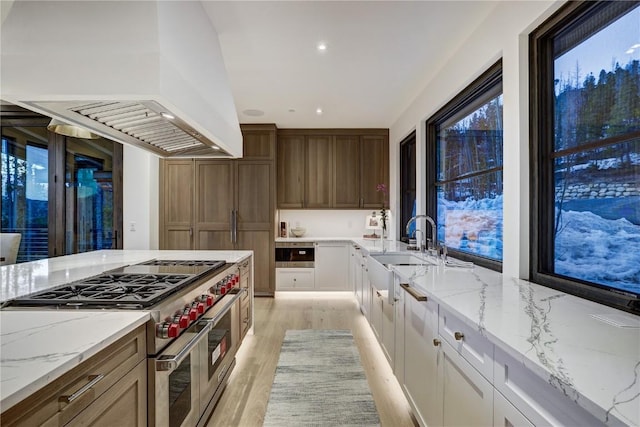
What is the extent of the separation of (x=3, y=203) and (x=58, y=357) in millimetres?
4894

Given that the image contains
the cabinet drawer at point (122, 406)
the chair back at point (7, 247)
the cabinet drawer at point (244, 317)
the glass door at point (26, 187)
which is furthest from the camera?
the glass door at point (26, 187)

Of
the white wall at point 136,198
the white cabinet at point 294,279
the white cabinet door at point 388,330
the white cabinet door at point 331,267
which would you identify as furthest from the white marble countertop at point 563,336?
the white wall at point 136,198

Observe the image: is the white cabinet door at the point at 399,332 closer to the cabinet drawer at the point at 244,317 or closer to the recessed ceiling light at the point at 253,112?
the cabinet drawer at the point at 244,317

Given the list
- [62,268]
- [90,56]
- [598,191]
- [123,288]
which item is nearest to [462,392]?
[598,191]

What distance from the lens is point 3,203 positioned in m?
4.23

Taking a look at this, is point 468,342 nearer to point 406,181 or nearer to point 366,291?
point 366,291

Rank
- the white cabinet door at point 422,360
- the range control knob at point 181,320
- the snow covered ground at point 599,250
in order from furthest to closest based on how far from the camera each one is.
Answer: the white cabinet door at point 422,360 → the range control knob at point 181,320 → the snow covered ground at point 599,250

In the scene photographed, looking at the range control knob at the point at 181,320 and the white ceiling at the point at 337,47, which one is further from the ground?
the white ceiling at the point at 337,47

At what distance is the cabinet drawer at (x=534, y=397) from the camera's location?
30.0 inches

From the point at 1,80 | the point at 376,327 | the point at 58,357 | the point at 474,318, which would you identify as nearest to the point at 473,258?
the point at 376,327

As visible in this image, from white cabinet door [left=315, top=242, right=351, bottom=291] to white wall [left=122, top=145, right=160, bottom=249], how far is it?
254 cm

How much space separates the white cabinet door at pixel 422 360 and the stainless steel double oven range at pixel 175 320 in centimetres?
117

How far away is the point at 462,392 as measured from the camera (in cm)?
130

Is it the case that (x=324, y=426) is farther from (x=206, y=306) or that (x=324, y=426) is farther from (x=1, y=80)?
(x=1, y=80)
